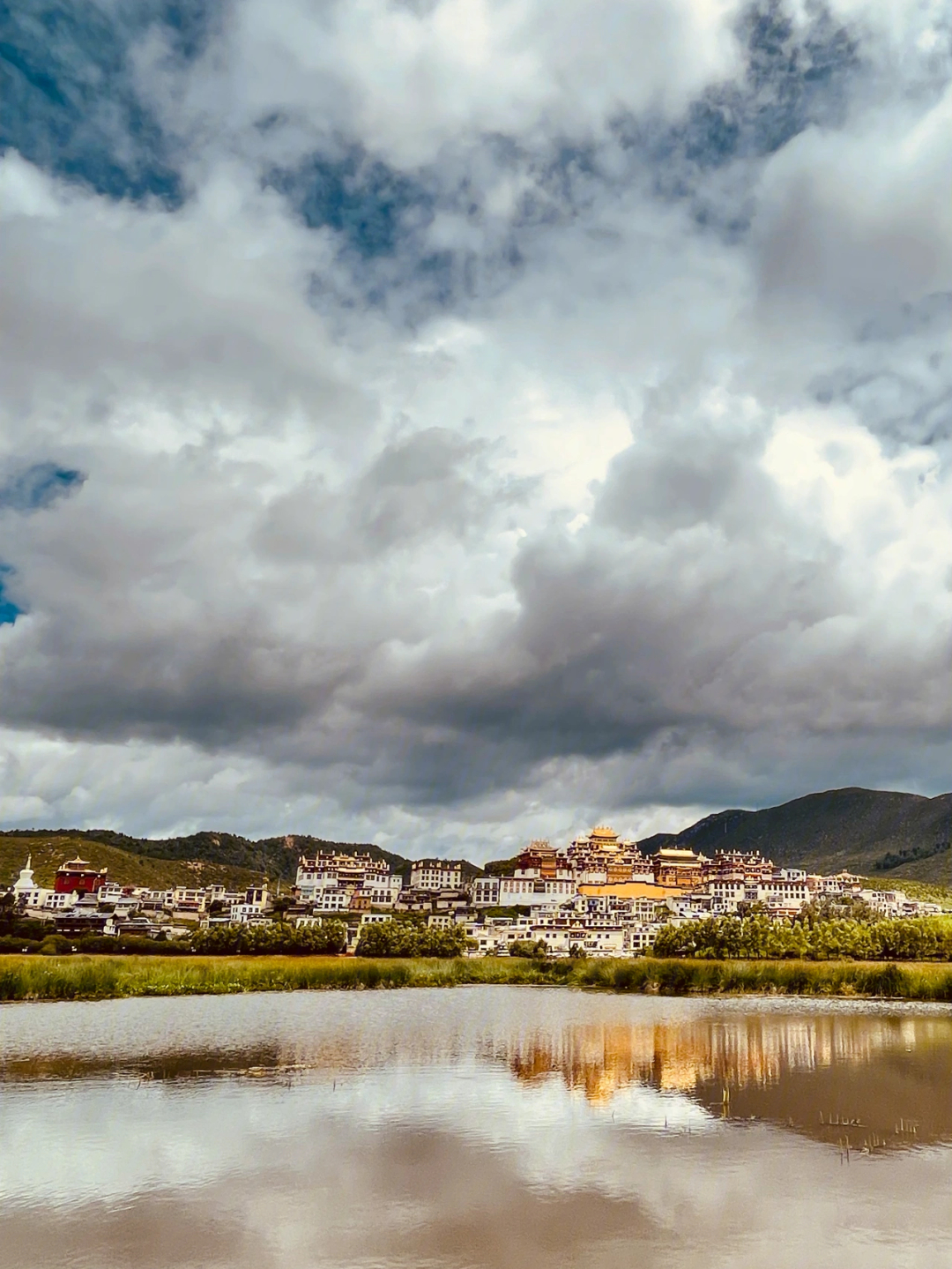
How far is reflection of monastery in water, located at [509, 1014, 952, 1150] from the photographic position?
2470cm

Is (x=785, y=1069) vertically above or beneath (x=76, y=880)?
beneath

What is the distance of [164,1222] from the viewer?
54.3 feet

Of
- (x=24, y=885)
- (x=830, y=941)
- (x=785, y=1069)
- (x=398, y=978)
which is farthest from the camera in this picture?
(x=24, y=885)

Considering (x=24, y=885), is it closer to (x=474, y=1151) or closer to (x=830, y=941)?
(x=830, y=941)

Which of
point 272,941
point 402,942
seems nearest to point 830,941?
point 402,942

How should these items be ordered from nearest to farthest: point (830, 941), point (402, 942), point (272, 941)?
point (830, 941), point (272, 941), point (402, 942)

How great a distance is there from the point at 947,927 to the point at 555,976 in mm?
39299

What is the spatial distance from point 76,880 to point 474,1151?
178 metres

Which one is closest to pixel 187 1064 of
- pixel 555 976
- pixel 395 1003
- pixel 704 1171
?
pixel 704 1171

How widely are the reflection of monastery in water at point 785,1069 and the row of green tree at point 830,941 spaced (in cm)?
4716

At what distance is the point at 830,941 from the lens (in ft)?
307

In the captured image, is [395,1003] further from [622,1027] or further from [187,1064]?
[187,1064]

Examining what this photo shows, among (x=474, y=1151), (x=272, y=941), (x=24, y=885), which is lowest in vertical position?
(x=272, y=941)

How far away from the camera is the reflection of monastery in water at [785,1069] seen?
81.0 feet
